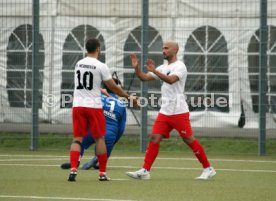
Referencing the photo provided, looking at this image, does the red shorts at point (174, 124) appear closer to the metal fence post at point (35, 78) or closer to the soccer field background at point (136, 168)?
the soccer field background at point (136, 168)

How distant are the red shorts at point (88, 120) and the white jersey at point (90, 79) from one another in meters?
0.07

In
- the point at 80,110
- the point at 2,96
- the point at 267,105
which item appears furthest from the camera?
the point at 2,96

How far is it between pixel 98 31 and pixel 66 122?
2.19 m

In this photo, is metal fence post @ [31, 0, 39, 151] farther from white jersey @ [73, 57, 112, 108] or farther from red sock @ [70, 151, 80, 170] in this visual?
red sock @ [70, 151, 80, 170]

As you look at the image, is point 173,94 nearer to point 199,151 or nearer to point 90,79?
point 199,151

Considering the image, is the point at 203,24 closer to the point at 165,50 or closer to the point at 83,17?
the point at 83,17

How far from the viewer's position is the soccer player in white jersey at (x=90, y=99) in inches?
526

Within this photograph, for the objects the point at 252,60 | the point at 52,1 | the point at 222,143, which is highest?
the point at 52,1

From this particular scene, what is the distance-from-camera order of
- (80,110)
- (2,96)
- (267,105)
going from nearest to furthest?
(80,110), (267,105), (2,96)

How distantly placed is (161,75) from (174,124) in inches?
35.2

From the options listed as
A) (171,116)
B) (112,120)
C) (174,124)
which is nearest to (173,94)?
(171,116)

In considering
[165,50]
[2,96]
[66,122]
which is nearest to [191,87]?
[66,122]

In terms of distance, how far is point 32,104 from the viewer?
2133cm

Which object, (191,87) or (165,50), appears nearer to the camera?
(165,50)
